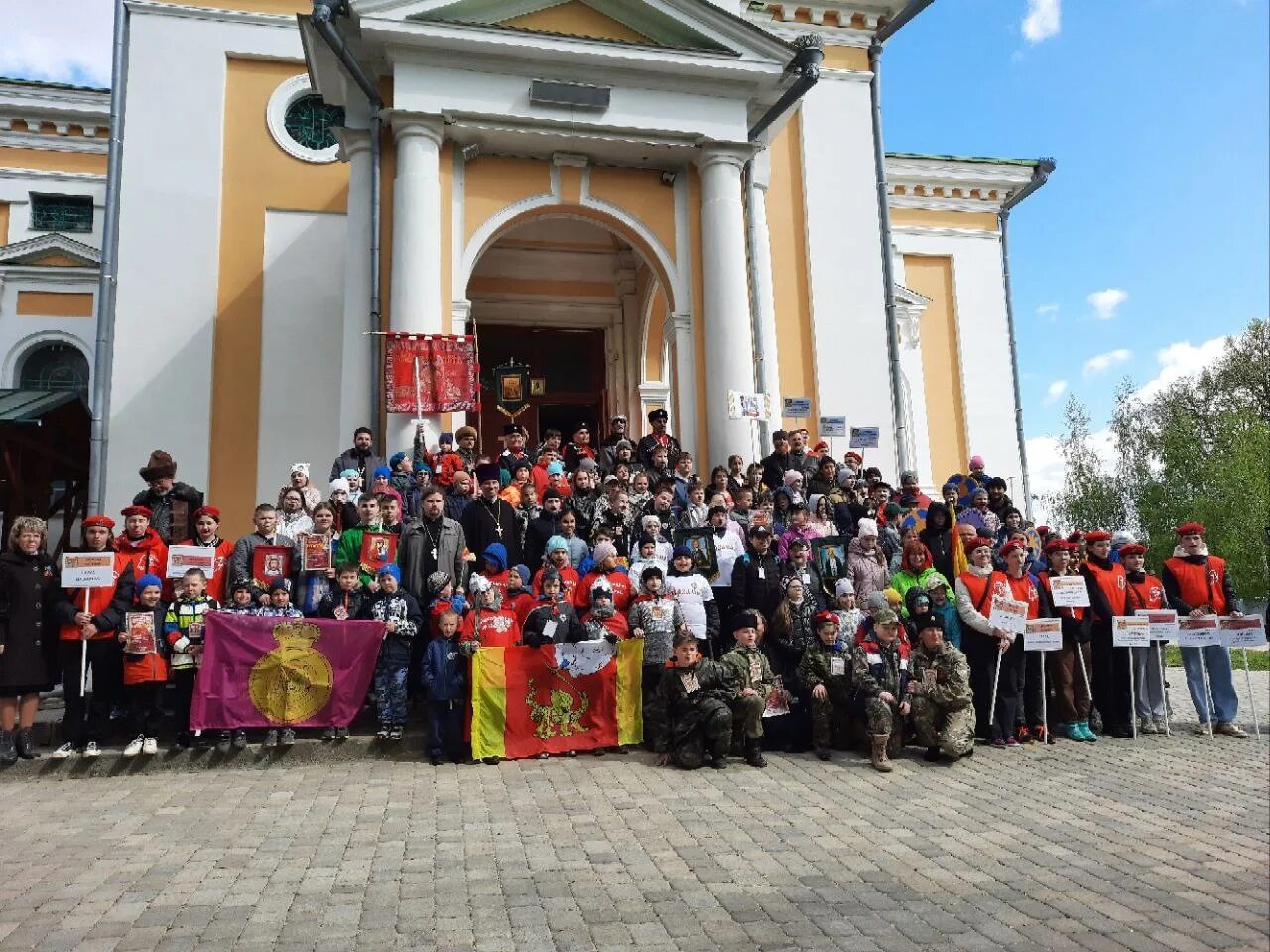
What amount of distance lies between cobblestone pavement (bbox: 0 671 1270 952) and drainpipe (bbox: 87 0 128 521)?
338 inches

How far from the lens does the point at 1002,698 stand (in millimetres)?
7832

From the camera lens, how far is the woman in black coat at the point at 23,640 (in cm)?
663

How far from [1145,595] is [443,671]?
677 centimetres

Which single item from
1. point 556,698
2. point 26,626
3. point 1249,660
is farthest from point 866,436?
point 26,626

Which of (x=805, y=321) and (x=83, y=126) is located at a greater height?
(x=83, y=126)

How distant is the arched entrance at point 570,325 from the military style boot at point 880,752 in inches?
430

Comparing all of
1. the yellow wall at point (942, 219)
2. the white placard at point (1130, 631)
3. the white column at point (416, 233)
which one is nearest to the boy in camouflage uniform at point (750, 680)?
the white placard at point (1130, 631)

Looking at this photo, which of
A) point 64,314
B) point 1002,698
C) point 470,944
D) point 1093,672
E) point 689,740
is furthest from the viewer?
point 64,314

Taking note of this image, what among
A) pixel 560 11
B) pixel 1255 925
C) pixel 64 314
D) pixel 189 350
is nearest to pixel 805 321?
pixel 560 11

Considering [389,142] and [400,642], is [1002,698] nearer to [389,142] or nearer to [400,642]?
[400,642]

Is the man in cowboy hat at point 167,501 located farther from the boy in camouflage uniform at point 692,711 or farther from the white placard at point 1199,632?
the white placard at point 1199,632

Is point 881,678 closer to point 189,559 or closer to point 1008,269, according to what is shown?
point 189,559

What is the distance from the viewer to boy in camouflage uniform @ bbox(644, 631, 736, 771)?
687cm

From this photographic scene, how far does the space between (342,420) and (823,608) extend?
735 cm
